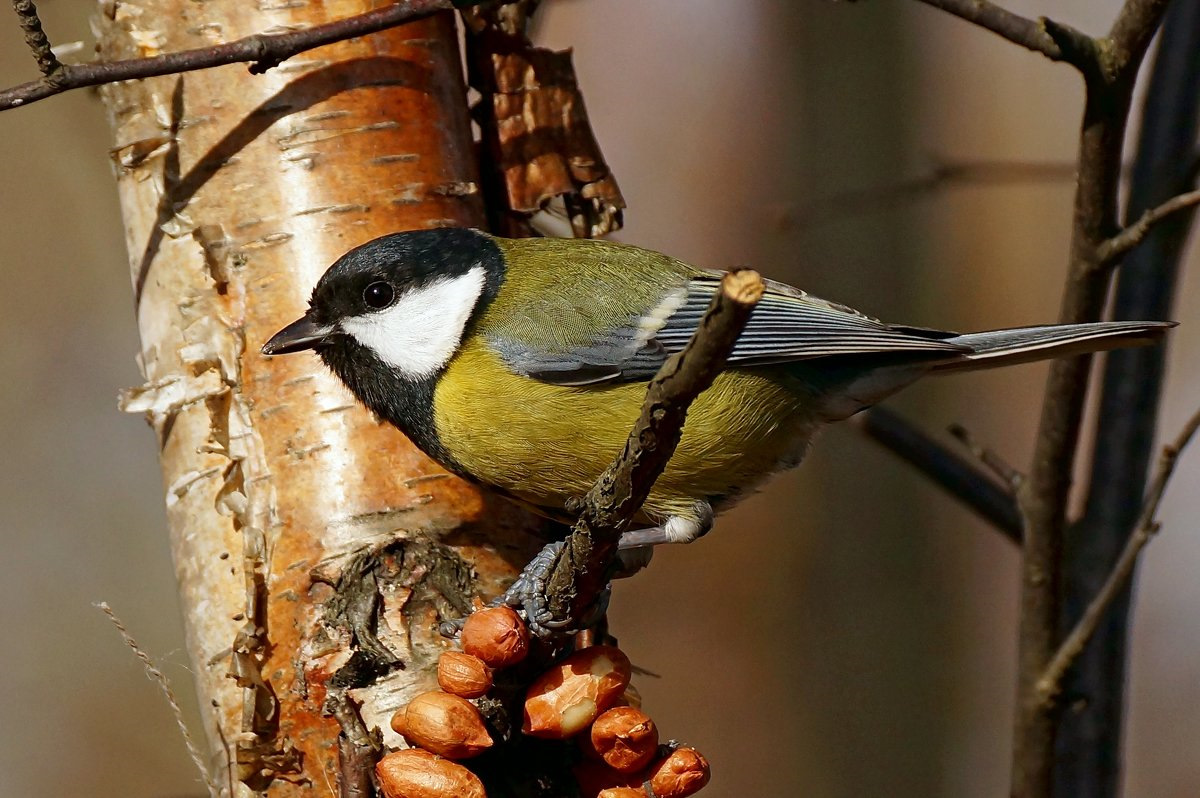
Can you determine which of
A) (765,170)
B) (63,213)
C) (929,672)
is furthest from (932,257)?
(63,213)

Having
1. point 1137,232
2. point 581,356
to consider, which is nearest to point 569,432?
point 581,356

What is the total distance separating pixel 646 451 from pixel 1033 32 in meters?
0.83

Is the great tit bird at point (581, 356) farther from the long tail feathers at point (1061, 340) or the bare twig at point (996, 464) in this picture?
the bare twig at point (996, 464)

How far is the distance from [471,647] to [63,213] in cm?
318

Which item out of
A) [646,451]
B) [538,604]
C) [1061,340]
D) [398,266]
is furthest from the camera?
[398,266]

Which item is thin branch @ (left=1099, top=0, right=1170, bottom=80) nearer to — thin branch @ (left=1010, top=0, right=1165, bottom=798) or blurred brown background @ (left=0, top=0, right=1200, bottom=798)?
thin branch @ (left=1010, top=0, right=1165, bottom=798)

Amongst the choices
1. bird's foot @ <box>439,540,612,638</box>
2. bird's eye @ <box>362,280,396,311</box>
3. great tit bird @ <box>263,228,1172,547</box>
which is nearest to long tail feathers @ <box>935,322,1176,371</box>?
great tit bird @ <box>263,228,1172,547</box>

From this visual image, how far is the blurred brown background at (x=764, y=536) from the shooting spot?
148 inches

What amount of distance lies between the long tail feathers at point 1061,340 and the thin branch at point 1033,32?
0.36 metres

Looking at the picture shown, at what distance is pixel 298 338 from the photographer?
162cm

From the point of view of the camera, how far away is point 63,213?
3.90m

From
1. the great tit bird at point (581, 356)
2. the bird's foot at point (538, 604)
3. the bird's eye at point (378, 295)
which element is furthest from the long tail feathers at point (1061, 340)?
the bird's eye at point (378, 295)

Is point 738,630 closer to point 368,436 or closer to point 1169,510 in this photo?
point 1169,510

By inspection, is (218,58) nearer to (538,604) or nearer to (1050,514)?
(538,604)
